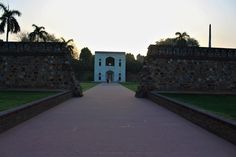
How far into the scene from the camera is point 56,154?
651 cm

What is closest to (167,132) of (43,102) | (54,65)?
(43,102)

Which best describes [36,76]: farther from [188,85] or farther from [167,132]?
[167,132]

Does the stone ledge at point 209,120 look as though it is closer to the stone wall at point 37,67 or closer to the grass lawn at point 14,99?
the grass lawn at point 14,99

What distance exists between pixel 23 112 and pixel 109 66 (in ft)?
217

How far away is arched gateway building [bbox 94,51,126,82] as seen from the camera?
76.2 m

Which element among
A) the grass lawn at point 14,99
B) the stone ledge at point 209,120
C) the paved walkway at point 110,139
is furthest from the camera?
the grass lawn at point 14,99

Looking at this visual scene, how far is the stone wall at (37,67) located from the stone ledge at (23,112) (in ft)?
22.0

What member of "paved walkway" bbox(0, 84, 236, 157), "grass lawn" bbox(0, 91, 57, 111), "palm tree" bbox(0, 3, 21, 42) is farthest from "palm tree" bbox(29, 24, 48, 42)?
"paved walkway" bbox(0, 84, 236, 157)

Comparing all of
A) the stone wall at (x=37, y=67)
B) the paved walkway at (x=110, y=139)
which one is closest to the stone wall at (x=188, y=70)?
the stone wall at (x=37, y=67)

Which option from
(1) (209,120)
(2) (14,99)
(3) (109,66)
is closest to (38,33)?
(3) (109,66)

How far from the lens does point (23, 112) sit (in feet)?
34.4

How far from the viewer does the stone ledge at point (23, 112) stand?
8.68 metres

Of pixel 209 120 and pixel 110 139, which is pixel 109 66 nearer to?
pixel 209 120

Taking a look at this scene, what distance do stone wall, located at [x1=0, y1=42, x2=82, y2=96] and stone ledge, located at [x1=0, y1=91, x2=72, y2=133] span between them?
6.70 metres
